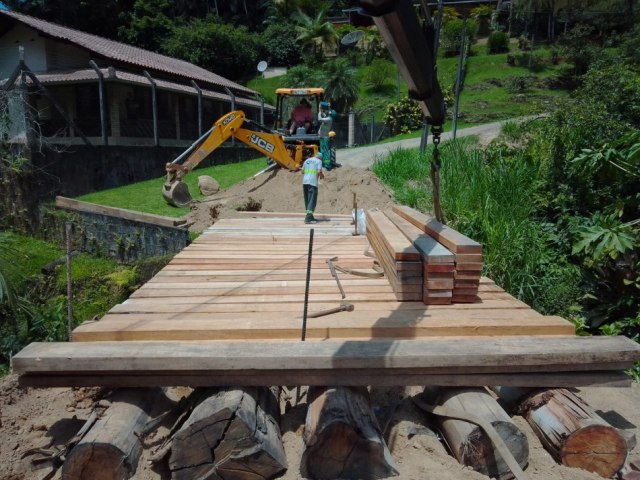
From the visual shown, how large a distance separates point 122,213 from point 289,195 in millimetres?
3872

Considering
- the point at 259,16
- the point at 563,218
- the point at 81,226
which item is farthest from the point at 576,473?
the point at 259,16

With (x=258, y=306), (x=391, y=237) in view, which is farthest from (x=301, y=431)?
(x=391, y=237)

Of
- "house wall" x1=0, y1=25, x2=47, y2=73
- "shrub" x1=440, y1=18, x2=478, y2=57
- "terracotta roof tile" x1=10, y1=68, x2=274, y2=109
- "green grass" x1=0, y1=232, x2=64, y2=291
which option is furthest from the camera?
"shrub" x1=440, y1=18, x2=478, y2=57

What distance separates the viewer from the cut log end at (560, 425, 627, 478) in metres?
2.64

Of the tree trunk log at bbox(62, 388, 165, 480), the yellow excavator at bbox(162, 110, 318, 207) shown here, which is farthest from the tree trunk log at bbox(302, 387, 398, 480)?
the yellow excavator at bbox(162, 110, 318, 207)

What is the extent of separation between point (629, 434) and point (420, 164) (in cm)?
968

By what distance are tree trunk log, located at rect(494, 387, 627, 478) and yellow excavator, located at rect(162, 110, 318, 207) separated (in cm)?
1007

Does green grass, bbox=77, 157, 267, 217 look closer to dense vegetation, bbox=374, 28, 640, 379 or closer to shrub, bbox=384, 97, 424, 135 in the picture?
dense vegetation, bbox=374, 28, 640, 379

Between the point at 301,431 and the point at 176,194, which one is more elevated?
the point at 176,194

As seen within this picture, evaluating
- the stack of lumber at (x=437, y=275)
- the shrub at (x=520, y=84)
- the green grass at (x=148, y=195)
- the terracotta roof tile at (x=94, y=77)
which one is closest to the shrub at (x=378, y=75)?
the shrub at (x=520, y=84)

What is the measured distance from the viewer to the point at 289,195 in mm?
12219

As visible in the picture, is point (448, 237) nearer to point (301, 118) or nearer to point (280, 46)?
point (301, 118)

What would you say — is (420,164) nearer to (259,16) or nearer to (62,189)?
(62,189)

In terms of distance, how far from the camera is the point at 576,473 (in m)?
2.66
